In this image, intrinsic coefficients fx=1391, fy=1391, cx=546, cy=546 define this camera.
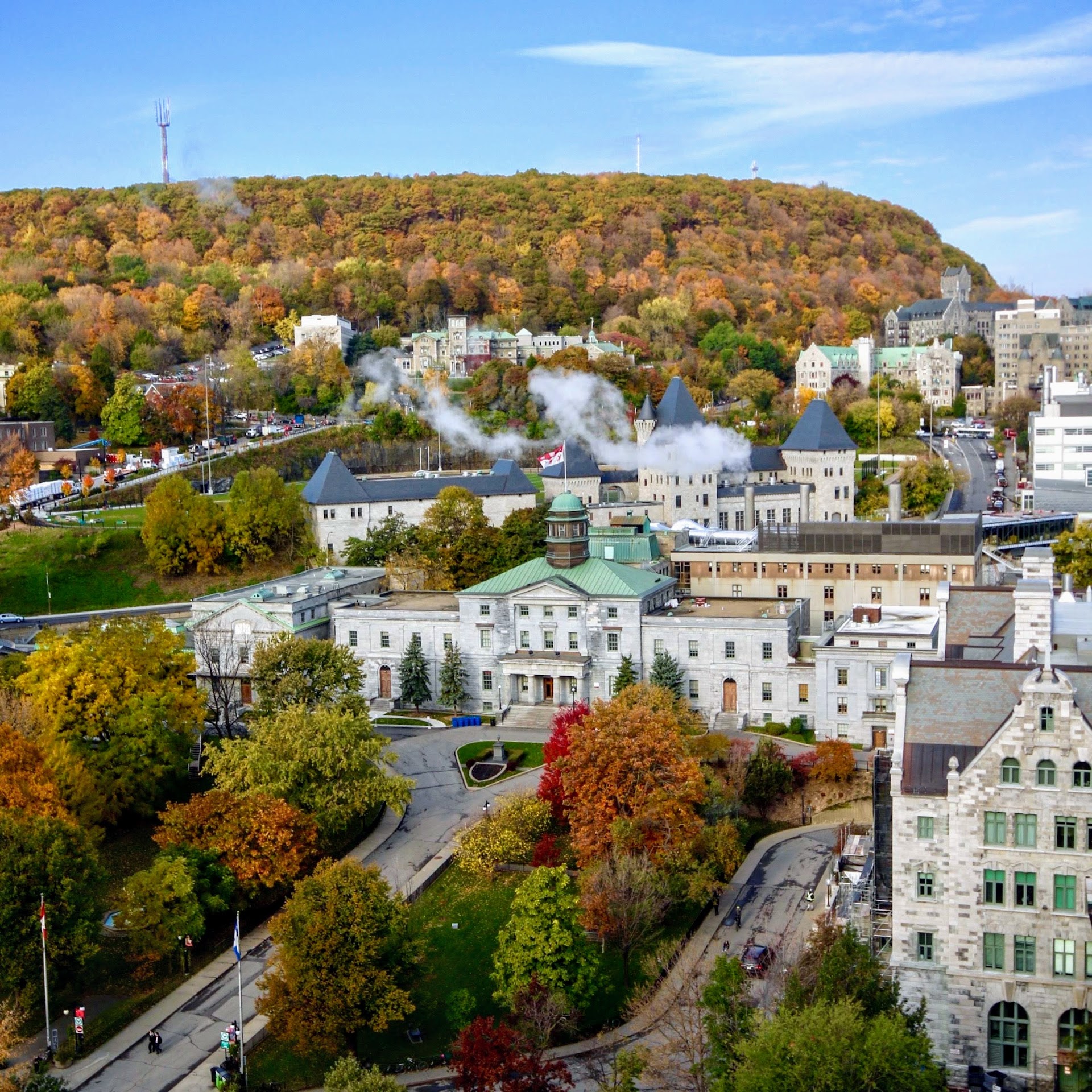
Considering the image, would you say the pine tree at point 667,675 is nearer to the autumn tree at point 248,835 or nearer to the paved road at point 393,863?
the paved road at point 393,863

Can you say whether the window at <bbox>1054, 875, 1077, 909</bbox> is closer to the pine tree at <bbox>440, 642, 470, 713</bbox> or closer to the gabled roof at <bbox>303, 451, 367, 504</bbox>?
the pine tree at <bbox>440, 642, 470, 713</bbox>

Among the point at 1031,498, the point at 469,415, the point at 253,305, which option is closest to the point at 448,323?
the point at 253,305

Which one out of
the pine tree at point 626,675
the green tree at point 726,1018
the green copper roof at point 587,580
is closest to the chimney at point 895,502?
the green copper roof at point 587,580

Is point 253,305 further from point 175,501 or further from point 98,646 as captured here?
point 98,646

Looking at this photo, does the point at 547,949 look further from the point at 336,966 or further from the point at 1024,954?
the point at 1024,954

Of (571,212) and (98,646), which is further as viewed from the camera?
(571,212)
